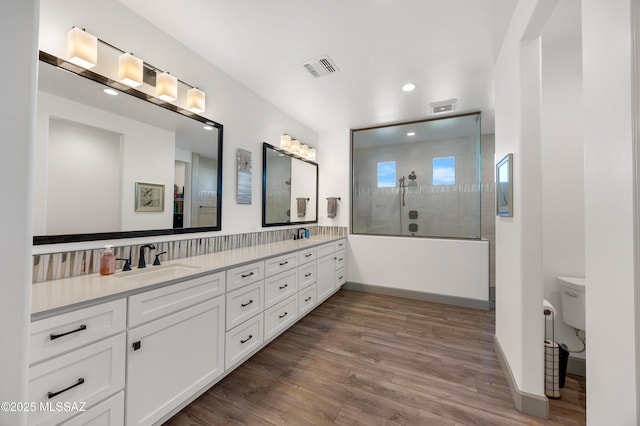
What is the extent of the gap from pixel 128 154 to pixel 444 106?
3519 mm

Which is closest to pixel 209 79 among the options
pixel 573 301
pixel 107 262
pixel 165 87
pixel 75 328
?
pixel 165 87

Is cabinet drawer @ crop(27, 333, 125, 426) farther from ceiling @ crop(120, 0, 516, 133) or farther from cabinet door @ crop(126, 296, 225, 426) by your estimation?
ceiling @ crop(120, 0, 516, 133)

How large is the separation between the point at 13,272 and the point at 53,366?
3.10 feet

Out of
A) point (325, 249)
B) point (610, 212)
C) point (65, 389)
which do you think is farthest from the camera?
point (325, 249)

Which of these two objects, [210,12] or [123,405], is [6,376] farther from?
[210,12]

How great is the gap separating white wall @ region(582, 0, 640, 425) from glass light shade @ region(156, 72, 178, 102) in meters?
2.35

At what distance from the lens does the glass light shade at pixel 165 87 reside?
1894 mm

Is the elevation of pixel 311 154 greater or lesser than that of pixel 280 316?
greater

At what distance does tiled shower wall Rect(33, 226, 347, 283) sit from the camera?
4.56 ft

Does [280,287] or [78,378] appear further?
[280,287]

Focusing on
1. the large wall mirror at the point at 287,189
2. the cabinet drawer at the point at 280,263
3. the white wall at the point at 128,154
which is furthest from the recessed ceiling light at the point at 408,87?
the white wall at the point at 128,154

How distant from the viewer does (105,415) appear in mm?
1157

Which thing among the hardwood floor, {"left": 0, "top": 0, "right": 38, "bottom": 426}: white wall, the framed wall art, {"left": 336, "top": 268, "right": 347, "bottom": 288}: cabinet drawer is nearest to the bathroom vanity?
the hardwood floor

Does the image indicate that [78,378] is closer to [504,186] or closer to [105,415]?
[105,415]
